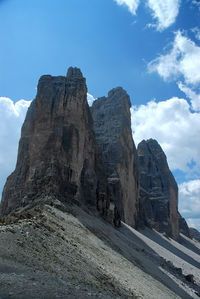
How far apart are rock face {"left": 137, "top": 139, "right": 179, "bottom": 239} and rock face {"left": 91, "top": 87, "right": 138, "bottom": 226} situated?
58.9 feet

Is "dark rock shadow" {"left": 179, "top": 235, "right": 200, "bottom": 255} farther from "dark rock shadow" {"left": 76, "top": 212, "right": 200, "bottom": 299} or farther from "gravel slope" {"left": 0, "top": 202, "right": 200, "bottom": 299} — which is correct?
"gravel slope" {"left": 0, "top": 202, "right": 200, "bottom": 299}

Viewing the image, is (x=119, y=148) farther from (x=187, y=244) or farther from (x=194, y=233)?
(x=194, y=233)

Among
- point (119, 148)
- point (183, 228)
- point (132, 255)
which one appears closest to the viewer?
point (132, 255)

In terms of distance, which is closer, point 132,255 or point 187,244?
point 132,255

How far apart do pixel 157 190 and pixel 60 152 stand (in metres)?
Result: 66.4

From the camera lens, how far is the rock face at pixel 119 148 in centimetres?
6262

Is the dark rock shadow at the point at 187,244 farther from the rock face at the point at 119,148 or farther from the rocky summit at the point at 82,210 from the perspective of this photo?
the rock face at the point at 119,148

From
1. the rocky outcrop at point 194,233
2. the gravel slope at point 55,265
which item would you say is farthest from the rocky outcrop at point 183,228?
the gravel slope at point 55,265

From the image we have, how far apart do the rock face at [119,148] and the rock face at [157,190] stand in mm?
17966

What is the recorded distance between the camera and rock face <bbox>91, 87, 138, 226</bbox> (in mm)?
62625

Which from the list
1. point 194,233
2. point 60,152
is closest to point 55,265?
point 60,152

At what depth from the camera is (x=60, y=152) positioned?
36594 mm

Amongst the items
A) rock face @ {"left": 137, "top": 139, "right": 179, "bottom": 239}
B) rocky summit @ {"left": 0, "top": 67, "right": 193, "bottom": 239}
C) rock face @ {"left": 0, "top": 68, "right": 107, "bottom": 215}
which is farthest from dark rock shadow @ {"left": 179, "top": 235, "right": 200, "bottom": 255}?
rock face @ {"left": 0, "top": 68, "right": 107, "bottom": 215}

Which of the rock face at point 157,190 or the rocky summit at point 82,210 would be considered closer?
the rocky summit at point 82,210
